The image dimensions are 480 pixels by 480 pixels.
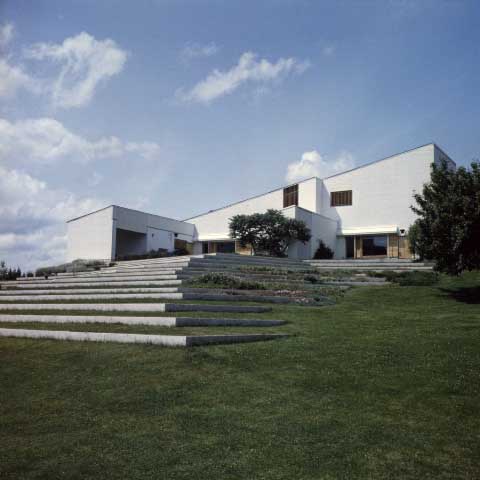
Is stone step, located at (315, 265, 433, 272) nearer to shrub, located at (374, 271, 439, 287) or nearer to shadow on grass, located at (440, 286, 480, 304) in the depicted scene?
shrub, located at (374, 271, 439, 287)

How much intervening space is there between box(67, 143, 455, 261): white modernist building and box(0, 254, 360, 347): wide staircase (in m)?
13.0

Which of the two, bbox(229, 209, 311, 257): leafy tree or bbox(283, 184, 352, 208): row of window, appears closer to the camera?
bbox(229, 209, 311, 257): leafy tree

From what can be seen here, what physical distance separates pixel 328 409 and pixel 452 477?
1.91m

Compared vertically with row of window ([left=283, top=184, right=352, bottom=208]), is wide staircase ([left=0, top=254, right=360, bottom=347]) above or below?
below

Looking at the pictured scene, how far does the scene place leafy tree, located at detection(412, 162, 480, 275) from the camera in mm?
15695

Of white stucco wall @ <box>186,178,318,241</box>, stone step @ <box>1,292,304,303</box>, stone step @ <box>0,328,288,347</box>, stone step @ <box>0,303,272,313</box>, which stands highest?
white stucco wall @ <box>186,178,318,241</box>

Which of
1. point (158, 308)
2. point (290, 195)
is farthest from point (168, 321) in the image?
point (290, 195)

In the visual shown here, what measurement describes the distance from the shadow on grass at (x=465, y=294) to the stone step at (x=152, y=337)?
885 cm

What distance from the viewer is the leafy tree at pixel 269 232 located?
1347 inches

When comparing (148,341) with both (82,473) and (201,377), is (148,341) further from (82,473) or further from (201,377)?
(82,473)

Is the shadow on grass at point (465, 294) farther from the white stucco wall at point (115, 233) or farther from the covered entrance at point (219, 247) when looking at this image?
the covered entrance at point (219, 247)

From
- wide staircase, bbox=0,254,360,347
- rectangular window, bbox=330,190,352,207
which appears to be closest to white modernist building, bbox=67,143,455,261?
rectangular window, bbox=330,190,352,207

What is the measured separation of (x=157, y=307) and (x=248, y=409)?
6562 mm

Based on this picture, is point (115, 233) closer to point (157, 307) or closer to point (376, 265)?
point (376, 265)
